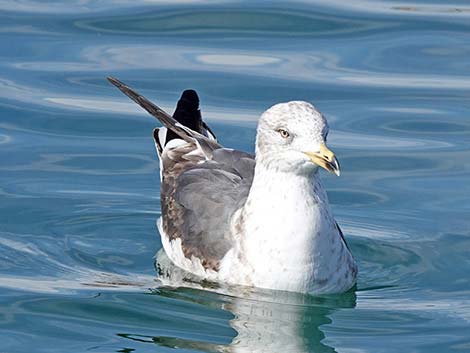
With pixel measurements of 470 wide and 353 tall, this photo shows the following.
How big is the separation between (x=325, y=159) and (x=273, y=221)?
0.79 metres

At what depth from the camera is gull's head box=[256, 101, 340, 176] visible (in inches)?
354

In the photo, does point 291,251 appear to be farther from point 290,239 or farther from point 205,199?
point 205,199

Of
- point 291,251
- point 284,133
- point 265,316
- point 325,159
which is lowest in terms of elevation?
point 265,316

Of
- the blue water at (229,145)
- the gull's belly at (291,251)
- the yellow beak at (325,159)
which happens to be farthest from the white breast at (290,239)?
the yellow beak at (325,159)

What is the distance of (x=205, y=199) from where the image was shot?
33.0 feet

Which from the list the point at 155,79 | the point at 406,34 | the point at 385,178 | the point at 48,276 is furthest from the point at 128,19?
the point at 48,276

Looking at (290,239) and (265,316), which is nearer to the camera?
(265,316)

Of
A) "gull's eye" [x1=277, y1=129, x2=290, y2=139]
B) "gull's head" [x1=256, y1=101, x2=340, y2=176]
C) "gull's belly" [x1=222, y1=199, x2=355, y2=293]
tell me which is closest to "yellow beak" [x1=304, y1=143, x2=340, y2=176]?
"gull's head" [x1=256, y1=101, x2=340, y2=176]

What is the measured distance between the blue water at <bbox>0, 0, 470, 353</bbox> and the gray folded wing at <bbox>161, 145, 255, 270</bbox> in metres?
0.30

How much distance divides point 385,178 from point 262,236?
271 cm

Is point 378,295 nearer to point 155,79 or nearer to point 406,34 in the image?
point 155,79

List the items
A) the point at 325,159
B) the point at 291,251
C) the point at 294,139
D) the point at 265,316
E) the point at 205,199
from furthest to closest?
1. the point at 205,199
2. the point at 291,251
3. the point at 265,316
4. the point at 294,139
5. the point at 325,159

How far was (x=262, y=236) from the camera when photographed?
948 centimetres

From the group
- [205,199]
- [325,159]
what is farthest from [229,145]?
[325,159]
